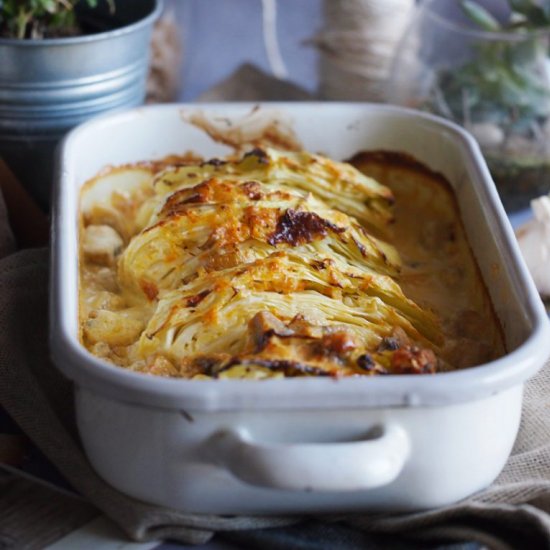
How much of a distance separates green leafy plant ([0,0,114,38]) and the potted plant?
4.27ft

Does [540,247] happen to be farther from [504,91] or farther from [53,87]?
[53,87]

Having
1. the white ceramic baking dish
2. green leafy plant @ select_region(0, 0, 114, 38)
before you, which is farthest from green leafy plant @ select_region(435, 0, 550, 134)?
the white ceramic baking dish

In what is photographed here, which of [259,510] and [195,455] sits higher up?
[195,455]

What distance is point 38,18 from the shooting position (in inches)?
135

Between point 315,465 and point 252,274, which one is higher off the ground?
point 315,465

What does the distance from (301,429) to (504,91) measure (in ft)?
7.25

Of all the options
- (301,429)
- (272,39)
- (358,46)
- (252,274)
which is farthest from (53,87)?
(272,39)

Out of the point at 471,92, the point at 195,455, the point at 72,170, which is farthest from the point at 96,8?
the point at 195,455

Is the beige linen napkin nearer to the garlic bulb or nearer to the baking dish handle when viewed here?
the baking dish handle

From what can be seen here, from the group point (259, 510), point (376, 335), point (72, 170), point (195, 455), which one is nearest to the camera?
point (195, 455)

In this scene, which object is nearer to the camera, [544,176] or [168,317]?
[168,317]

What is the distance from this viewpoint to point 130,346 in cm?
232

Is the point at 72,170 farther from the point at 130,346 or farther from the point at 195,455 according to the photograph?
the point at 195,455

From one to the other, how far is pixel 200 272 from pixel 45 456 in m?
0.59
